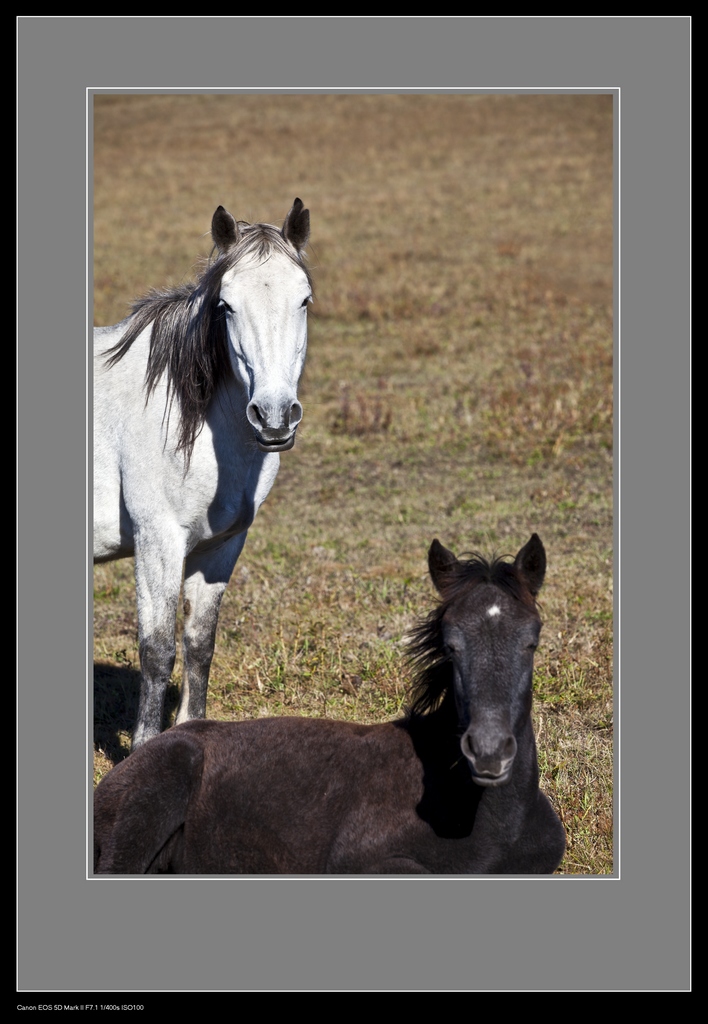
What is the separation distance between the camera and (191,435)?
18.4 feet

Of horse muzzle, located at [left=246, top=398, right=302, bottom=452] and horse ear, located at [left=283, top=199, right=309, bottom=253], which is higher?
horse ear, located at [left=283, top=199, right=309, bottom=253]

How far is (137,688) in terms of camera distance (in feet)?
23.3

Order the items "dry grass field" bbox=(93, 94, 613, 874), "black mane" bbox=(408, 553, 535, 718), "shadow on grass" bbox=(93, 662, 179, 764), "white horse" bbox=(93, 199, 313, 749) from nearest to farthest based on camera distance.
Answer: "black mane" bbox=(408, 553, 535, 718)
"white horse" bbox=(93, 199, 313, 749)
"shadow on grass" bbox=(93, 662, 179, 764)
"dry grass field" bbox=(93, 94, 613, 874)

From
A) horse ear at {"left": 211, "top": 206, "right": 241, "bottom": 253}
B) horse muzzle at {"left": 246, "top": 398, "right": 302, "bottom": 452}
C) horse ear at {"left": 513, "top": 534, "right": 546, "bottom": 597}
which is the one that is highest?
horse ear at {"left": 211, "top": 206, "right": 241, "bottom": 253}

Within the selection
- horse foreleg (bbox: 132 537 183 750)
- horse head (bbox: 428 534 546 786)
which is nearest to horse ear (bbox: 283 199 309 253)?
horse foreleg (bbox: 132 537 183 750)

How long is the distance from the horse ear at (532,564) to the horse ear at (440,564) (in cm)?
25

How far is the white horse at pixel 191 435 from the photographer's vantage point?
16.5ft

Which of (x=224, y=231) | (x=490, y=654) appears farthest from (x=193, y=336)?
(x=490, y=654)

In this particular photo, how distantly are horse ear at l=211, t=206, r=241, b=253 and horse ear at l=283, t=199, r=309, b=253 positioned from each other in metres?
0.23

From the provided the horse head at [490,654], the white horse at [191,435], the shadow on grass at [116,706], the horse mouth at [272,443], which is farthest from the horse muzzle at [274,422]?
the shadow on grass at [116,706]

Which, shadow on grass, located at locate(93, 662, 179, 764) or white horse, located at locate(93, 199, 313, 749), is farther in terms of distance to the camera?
shadow on grass, located at locate(93, 662, 179, 764)

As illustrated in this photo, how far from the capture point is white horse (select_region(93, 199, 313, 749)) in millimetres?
5039

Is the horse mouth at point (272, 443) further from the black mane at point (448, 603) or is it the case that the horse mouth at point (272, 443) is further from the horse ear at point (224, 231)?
the horse ear at point (224, 231)

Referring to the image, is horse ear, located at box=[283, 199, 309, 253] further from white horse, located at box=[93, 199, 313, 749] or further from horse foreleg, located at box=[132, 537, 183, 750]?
horse foreleg, located at box=[132, 537, 183, 750]
